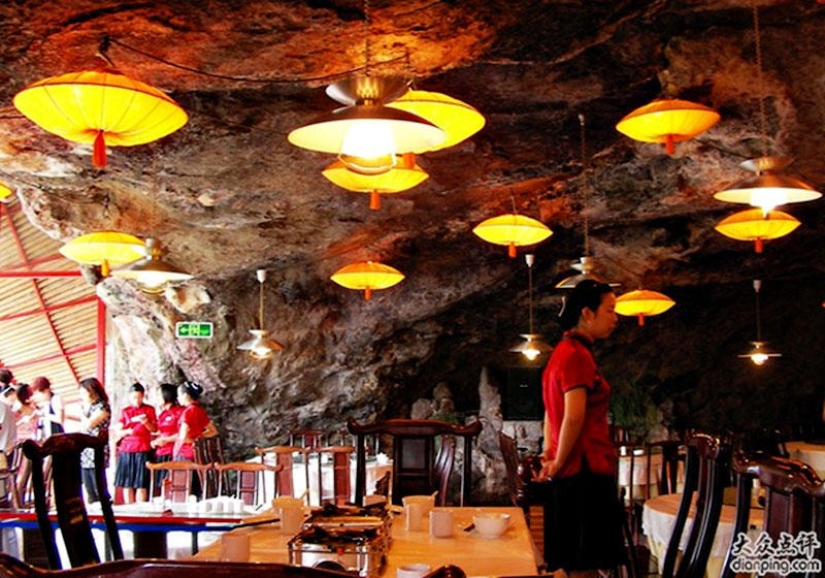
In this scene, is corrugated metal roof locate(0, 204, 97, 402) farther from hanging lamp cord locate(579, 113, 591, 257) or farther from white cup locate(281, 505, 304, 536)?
white cup locate(281, 505, 304, 536)

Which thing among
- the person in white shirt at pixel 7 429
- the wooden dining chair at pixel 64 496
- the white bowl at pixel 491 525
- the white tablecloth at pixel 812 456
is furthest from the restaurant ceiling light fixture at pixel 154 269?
the white tablecloth at pixel 812 456

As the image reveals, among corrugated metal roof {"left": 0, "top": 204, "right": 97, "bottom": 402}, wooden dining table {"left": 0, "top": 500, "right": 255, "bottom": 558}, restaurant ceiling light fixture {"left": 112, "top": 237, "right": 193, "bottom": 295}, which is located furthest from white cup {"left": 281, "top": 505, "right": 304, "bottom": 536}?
corrugated metal roof {"left": 0, "top": 204, "right": 97, "bottom": 402}

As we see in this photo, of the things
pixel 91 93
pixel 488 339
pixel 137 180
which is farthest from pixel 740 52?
pixel 488 339

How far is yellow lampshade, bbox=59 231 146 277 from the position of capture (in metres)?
7.07

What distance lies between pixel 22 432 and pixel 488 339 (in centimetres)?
726

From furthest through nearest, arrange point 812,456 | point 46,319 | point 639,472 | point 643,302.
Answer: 1. point 46,319
2. point 643,302
3. point 812,456
4. point 639,472

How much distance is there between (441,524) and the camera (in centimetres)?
314

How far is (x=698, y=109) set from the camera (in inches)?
206

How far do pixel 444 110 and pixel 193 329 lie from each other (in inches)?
313

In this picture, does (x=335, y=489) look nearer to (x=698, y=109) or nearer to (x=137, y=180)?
(x=137, y=180)

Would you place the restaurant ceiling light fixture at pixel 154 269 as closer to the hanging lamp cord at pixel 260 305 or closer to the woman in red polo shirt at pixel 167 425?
the woman in red polo shirt at pixel 167 425

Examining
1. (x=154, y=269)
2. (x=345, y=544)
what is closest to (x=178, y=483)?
(x=154, y=269)

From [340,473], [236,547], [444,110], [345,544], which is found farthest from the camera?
[340,473]

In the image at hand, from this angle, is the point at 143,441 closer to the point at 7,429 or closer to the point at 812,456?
the point at 7,429
